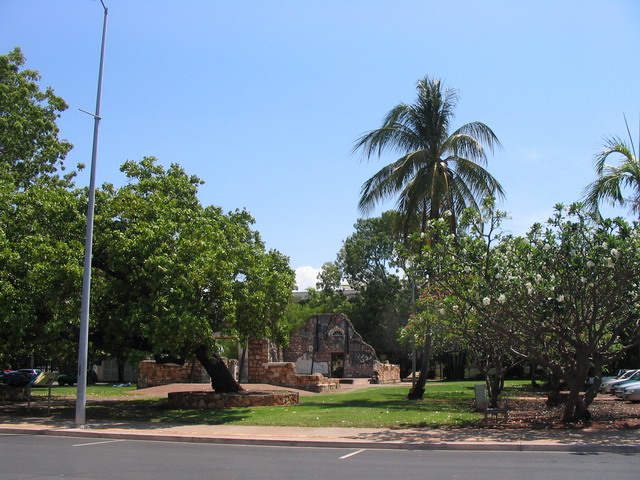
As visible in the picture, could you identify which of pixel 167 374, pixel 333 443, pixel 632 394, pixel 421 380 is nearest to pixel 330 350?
pixel 167 374

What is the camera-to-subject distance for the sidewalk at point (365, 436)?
1251 cm

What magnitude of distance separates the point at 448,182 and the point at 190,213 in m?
10.5

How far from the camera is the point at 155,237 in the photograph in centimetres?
1791

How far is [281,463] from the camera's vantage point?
10680 mm

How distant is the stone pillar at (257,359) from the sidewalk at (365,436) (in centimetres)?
1722

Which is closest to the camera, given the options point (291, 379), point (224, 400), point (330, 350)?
point (224, 400)

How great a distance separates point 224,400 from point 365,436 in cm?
821

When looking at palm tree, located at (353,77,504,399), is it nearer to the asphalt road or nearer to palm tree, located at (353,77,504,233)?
palm tree, located at (353,77,504,233)

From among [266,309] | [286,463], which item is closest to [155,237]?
[266,309]

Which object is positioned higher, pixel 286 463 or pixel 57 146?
pixel 57 146

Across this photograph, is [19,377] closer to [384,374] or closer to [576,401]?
[384,374]

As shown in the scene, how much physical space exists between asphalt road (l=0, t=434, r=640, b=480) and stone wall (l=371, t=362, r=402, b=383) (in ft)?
101

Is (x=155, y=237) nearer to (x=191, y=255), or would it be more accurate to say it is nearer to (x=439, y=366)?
(x=191, y=255)

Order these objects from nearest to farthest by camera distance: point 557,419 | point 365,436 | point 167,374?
point 365,436 → point 557,419 → point 167,374
